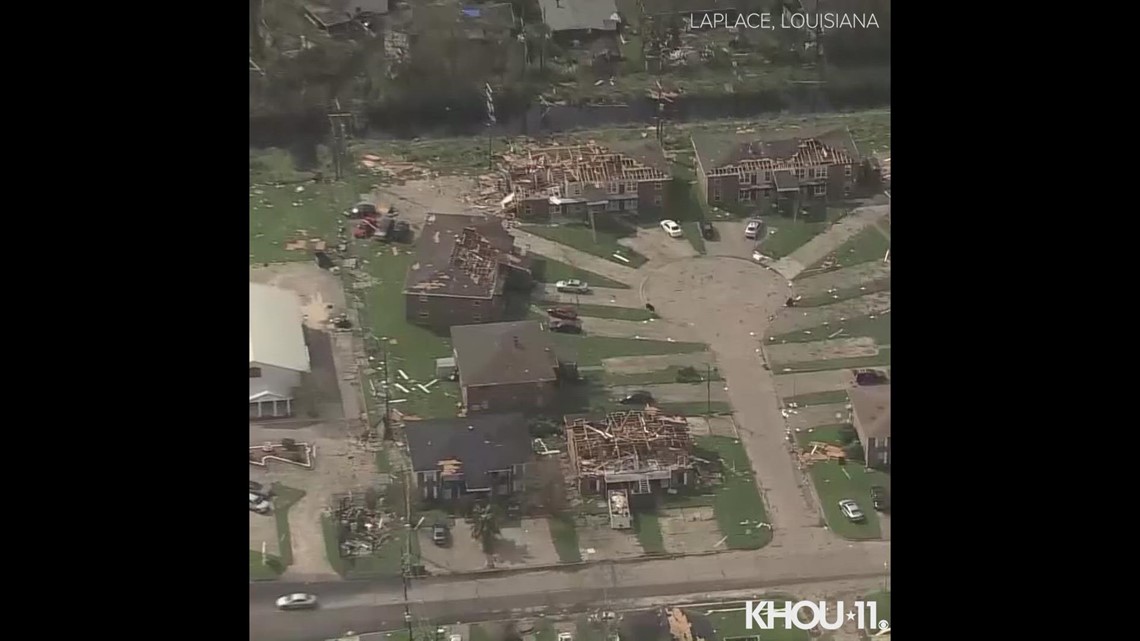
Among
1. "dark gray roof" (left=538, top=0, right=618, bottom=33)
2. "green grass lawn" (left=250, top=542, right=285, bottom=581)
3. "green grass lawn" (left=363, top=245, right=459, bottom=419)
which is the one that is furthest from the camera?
"dark gray roof" (left=538, top=0, right=618, bottom=33)

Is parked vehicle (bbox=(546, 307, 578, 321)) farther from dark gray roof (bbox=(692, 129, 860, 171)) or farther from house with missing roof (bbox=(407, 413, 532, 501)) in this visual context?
dark gray roof (bbox=(692, 129, 860, 171))

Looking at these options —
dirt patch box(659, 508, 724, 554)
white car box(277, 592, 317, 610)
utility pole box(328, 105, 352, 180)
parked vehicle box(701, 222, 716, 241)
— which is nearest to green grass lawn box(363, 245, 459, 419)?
utility pole box(328, 105, 352, 180)

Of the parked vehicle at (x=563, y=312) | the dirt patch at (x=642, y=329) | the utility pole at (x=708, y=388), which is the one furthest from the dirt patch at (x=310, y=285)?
the utility pole at (x=708, y=388)

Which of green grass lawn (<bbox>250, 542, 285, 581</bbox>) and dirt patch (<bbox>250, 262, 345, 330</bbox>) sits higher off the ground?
dirt patch (<bbox>250, 262, 345, 330</bbox>)

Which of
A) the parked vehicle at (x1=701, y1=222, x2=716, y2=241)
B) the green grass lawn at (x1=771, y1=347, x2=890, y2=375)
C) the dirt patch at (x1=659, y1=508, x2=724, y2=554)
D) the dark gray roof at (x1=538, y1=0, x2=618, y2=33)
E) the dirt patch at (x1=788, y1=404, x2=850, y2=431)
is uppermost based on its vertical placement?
the dark gray roof at (x1=538, y1=0, x2=618, y2=33)

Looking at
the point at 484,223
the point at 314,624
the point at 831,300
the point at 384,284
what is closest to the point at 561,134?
the point at 484,223

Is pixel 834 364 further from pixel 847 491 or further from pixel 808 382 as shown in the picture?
pixel 847 491

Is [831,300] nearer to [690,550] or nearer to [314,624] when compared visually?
[690,550]

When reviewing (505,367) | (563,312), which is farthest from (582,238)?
(505,367)
